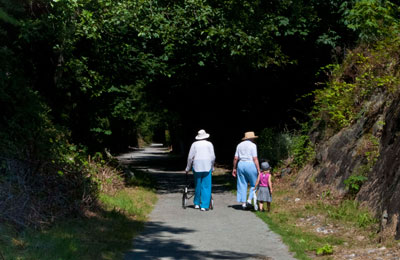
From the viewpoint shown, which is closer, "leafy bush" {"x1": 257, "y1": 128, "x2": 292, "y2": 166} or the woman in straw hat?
the woman in straw hat

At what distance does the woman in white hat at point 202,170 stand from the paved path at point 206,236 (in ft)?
1.02

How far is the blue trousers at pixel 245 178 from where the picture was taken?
12.4 meters

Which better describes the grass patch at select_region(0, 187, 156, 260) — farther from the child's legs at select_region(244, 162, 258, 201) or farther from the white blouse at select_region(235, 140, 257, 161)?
the white blouse at select_region(235, 140, 257, 161)

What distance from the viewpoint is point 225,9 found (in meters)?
16.5

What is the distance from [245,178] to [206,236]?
3.73m

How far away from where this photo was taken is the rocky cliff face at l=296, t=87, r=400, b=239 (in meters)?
8.66

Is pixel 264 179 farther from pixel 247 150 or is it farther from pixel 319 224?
pixel 319 224

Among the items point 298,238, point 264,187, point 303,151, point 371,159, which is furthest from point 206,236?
point 303,151

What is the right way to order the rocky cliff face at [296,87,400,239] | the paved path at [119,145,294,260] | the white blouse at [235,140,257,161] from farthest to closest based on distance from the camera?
the white blouse at [235,140,257,161], the rocky cliff face at [296,87,400,239], the paved path at [119,145,294,260]

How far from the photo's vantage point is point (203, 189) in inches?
489

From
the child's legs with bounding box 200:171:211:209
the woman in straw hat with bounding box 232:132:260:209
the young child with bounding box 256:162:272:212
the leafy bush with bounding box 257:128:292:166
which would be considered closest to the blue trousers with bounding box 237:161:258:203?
the woman in straw hat with bounding box 232:132:260:209

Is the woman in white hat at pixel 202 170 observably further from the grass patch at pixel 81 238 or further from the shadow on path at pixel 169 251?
the shadow on path at pixel 169 251

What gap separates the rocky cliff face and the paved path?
1960mm

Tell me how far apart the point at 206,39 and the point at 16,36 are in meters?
5.91
